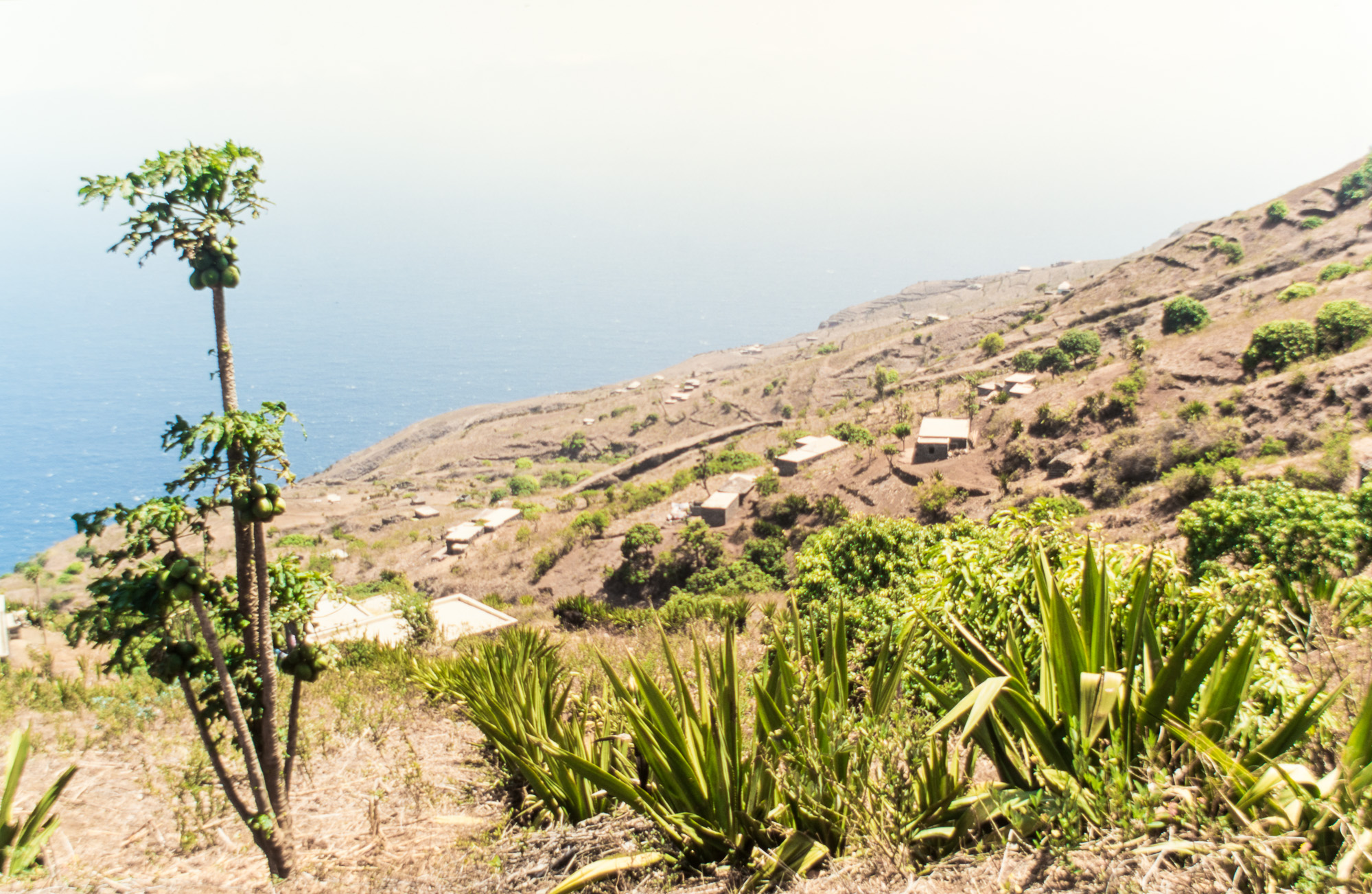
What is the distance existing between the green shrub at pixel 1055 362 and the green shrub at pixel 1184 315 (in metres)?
4.61

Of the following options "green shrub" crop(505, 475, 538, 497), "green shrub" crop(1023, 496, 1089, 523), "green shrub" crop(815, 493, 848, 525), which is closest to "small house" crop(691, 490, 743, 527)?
"green shrub" crop(815, 493, 848, 525)

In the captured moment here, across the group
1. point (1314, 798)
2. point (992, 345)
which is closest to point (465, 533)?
point (1314, 798)

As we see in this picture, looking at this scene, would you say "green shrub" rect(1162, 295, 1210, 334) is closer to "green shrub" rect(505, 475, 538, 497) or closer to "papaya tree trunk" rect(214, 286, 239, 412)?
"papaya tree trunk" rect(214, 286, 239, 412)

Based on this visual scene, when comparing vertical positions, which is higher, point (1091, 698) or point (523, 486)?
point (1091, 698)

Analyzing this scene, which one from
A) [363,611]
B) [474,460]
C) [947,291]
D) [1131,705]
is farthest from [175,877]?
[947,291]

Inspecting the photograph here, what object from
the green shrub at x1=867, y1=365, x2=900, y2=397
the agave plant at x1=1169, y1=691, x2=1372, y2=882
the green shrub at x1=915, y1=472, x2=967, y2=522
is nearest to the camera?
the agave plant at x1=1169, y1=691, x2=1372, y2=882

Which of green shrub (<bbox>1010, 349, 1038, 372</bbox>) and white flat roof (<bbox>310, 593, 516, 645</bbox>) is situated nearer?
white flat roof (<bbox>310, 593, 516, 645</bbox>)

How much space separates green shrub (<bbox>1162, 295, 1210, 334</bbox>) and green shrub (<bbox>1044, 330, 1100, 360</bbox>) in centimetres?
360

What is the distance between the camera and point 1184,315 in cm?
3428

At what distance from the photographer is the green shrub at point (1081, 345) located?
3881 cm

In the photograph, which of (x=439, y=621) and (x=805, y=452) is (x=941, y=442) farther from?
(x=439, y=621)

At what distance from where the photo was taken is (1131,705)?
2984 mm

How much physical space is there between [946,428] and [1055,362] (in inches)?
627

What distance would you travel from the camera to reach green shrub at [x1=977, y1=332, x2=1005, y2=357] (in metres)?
48.0
